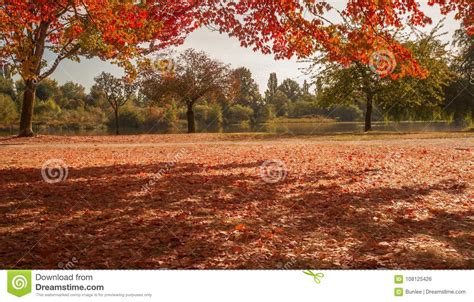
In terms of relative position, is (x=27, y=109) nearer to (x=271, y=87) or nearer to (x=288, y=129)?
(x=271, y=87)

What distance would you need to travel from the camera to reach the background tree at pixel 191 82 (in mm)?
36844

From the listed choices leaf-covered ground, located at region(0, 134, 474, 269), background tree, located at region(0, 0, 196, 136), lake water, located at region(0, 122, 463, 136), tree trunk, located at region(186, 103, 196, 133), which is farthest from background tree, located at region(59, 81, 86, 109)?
leaf-covered ground, located at region(0, 134, 474, 269)

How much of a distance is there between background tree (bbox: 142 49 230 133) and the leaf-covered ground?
915 inches

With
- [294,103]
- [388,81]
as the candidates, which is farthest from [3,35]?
[294,103]

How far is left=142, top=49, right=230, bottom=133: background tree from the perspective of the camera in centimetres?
3684

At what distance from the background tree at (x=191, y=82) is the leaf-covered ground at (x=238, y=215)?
23.2 m

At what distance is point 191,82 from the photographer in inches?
1454

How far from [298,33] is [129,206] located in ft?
32.8

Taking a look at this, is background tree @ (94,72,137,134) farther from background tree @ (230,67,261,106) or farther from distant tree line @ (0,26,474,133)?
background tree @ (230,67,261,106)

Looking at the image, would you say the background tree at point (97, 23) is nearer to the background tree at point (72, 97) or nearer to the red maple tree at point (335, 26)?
the red maple tree at point (335, 26)

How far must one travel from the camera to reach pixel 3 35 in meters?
16.1

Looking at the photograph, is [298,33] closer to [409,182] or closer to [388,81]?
[409,182]
